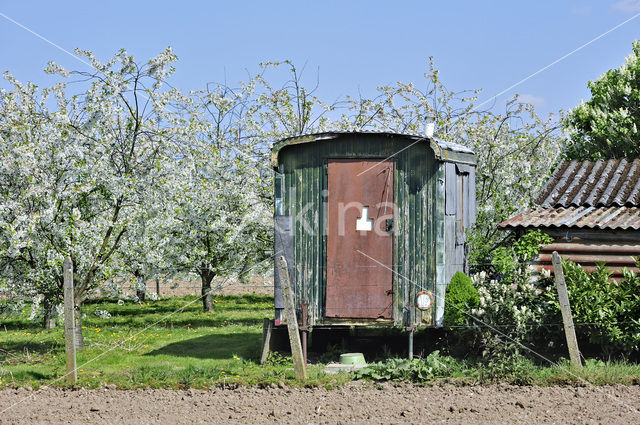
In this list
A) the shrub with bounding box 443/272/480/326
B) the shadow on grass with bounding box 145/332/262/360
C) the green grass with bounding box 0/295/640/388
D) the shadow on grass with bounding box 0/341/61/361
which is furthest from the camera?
the shadow on grass with bounding box 0/341/61/361

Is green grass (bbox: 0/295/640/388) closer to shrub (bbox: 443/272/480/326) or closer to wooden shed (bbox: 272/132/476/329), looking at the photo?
shrub (bbox: 443/272/480/326)

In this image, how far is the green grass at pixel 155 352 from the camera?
10023mm

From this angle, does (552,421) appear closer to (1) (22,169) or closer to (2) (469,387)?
(2) (469,387)

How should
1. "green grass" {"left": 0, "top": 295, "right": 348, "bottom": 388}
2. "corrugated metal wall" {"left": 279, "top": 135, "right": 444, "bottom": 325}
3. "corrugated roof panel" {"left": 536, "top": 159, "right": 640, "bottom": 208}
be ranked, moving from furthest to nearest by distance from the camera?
"corrugated roof panel" {"left": 536, "top": 159, "right": 640, "bottom": 208}
"corrugated metal wall" {"left": 279, "top": 135, "right": 444, "bottom": 325}
"green grass" {"left": 0, "top": 295, "right": 348, "bottom": 388}

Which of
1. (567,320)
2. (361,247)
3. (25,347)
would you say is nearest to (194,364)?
(361,247)

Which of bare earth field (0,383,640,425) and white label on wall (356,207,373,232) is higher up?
white label on wall (356,207,373,232)

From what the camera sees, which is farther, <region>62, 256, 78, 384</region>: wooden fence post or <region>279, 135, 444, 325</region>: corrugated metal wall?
<region>279, 135, 444, 325</region>: corrugated metal wall

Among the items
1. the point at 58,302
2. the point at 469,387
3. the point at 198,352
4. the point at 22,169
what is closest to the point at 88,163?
the point at 22,169

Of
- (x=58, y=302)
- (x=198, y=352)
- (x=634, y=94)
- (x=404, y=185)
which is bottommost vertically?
(x=198, y=352)

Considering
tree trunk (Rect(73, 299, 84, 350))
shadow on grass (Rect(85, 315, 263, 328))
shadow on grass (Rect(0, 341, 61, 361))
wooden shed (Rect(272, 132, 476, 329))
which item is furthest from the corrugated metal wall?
shadow on grass (Rect(85, 315, 263, 328))

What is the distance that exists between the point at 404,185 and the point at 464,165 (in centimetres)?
187

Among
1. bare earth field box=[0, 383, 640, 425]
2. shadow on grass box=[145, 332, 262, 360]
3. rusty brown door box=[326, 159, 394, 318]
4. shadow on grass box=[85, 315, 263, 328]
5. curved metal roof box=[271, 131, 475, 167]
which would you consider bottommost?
shadow on grass box=[85, 315, 263, 328]

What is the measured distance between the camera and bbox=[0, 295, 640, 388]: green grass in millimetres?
9648

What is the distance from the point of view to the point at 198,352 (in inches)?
528
